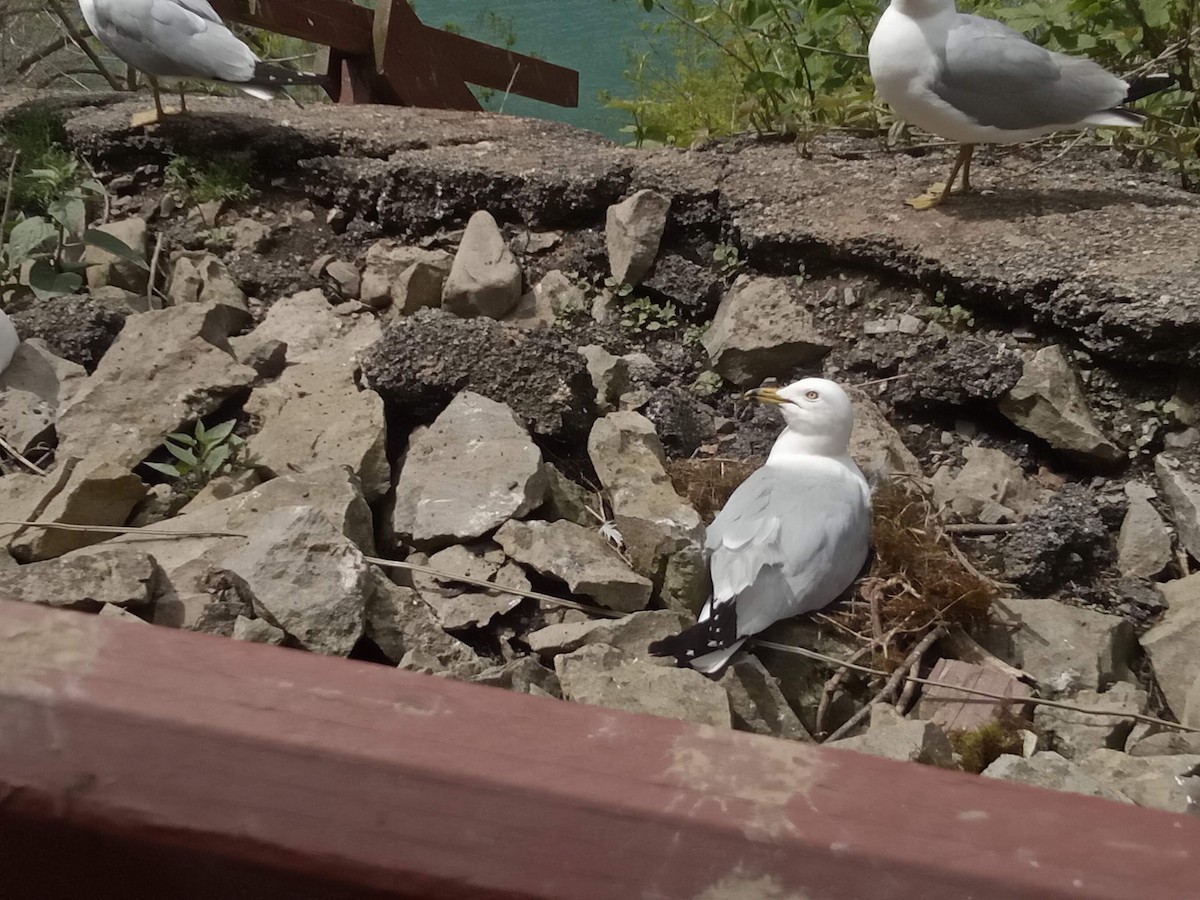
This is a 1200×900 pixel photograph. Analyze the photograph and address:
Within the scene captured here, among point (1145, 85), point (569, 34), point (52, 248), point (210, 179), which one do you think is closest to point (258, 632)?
point (52, 248)

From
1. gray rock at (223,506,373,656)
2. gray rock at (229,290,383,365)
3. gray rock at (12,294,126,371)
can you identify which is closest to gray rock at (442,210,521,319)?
gray rock at (229,290,383,365)

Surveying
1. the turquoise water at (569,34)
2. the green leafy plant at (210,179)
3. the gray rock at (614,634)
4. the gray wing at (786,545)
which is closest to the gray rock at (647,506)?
the gray wing at (786,545)

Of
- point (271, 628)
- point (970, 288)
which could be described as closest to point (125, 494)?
point (271, 628)

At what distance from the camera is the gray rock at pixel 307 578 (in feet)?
5.03

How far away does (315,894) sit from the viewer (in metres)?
0.57

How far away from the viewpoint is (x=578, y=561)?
1.74m

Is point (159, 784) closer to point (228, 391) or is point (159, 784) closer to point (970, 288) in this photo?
point (228, 391)

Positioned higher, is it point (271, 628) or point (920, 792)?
point (920, 792)

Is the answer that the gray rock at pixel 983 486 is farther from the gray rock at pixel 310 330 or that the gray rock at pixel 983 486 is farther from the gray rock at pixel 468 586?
the gray rock at pixel 310 330

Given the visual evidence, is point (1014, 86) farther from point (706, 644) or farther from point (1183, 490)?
point (706, 644)

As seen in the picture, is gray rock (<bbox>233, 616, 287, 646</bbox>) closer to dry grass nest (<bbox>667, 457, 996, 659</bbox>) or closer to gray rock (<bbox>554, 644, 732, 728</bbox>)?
gray rock (<bbox>554, 644, 732, 728</bbox>)

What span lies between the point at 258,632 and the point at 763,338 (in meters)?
1.42

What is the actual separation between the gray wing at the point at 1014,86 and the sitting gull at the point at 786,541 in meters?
1.01

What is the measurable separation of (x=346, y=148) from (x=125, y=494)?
66.1 inches
